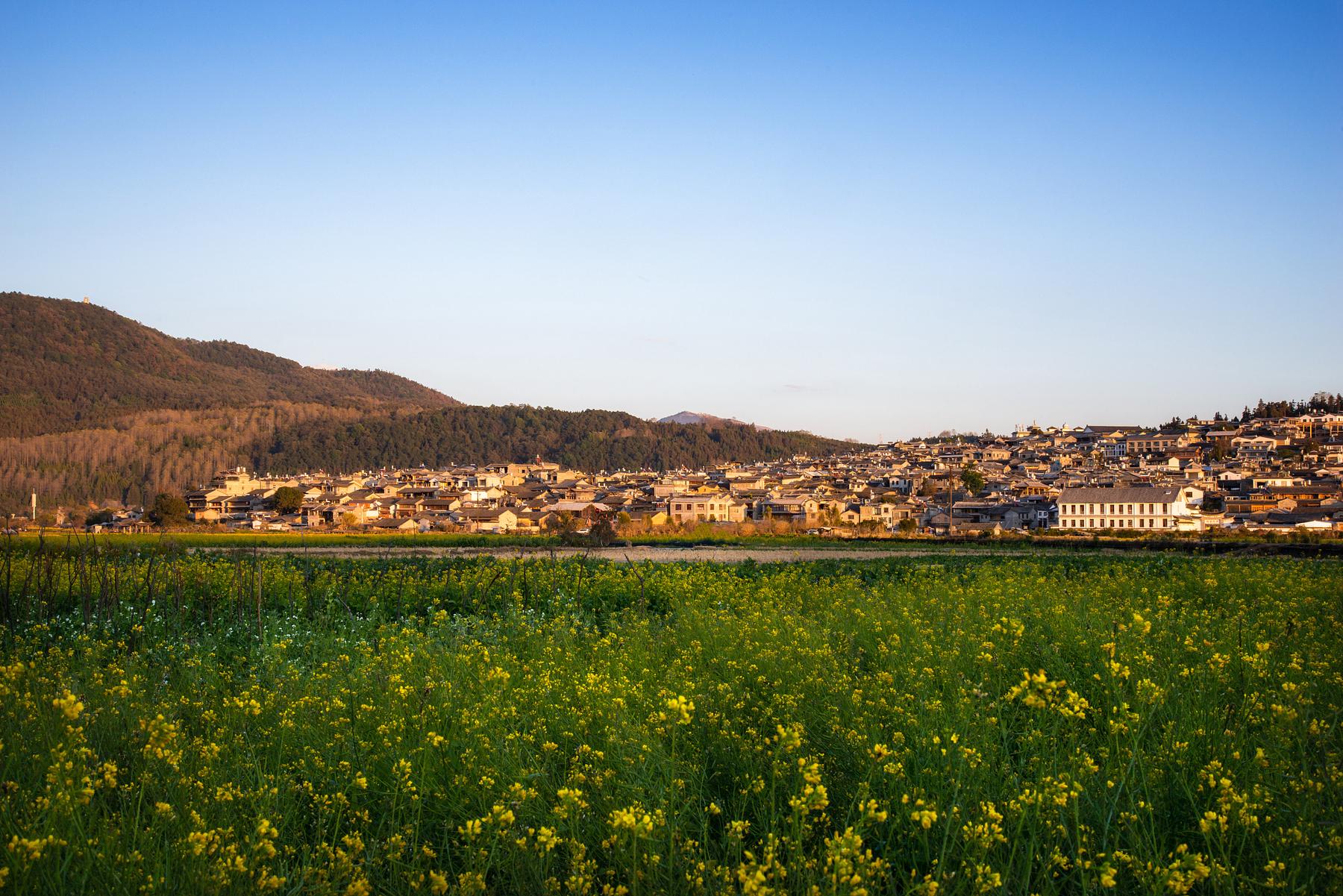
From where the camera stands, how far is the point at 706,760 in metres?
4.54

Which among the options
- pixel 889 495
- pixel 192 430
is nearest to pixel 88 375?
pixel 192 430

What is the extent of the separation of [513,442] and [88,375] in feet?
254

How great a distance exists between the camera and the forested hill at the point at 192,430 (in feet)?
356

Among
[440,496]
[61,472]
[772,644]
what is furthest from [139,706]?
[61,472]

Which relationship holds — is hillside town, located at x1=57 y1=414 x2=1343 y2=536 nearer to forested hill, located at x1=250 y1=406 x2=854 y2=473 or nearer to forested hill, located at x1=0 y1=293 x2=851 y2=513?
forested hill, located at x1=250 y1=406 x2=854 y2=473

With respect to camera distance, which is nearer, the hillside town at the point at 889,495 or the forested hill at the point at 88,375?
the hillside town at the point at 889,495

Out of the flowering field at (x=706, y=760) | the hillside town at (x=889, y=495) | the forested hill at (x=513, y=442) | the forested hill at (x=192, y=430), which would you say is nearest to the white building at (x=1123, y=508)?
the hillside town at (x=889, y=495)

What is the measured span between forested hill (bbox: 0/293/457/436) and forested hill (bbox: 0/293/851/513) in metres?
Answer: 0.34

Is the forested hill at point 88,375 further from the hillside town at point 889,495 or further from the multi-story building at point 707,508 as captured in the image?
the multi-story building at point 707,508

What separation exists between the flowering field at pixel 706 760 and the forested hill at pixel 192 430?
100118mm

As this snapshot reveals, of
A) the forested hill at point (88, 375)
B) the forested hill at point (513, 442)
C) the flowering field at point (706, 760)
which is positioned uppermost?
the forested hill at point (88, 375)

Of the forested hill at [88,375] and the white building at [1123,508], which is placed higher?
the forested hill at [88,375]

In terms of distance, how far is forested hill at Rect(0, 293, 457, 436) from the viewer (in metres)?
143

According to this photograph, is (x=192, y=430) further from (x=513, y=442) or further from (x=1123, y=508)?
(x=1123, y=508)
